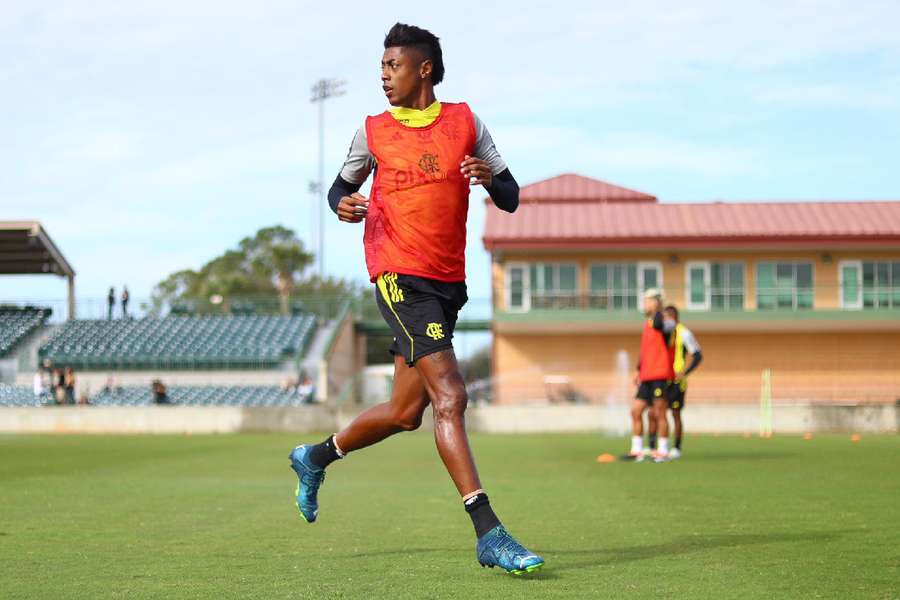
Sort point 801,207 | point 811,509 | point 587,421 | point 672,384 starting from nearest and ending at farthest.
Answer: point 811,509
point 672,384
point 587,421
point 801,207

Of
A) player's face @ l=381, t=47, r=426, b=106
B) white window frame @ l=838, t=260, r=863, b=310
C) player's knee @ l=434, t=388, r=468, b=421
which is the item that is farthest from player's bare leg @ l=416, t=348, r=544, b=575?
white window frame @ l=838, t=260, r=863, b=310

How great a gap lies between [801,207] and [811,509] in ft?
143

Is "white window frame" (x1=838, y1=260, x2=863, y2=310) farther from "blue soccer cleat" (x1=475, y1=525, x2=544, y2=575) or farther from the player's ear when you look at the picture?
"blue soccer cleat" (x1=475, y1=525, x2=544, y2=575)

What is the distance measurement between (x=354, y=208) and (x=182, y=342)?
42.1 meters

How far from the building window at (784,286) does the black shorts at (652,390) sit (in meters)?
33.4

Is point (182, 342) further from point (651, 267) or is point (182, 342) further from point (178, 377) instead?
point (651, 267)

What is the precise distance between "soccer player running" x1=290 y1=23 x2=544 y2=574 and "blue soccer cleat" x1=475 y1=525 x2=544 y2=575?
223mm

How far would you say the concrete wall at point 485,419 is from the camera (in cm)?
3319

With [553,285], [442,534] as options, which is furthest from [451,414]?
[553,285]

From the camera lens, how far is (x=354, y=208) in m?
6.01

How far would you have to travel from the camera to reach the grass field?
5121 millimetres

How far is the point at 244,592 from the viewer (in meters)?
4.93

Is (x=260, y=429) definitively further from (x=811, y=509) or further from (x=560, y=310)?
(x=811, y=509)

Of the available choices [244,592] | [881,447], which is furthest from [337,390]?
[244,592]
